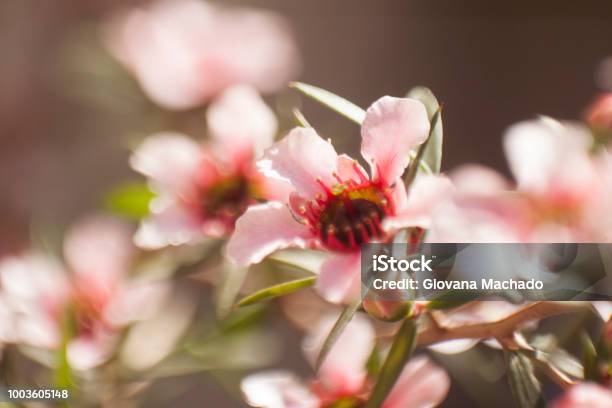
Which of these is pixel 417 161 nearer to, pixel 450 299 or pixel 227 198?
pixel 450 299

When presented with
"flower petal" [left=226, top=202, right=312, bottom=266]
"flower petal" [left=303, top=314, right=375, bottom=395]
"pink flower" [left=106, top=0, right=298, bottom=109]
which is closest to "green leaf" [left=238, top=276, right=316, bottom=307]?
"flower petal" [left=226, top=202, right=312, bottom=266]

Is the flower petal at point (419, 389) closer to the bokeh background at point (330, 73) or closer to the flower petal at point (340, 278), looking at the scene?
the flower petal at point (340, 278)

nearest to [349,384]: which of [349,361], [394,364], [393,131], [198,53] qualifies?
[349,361]

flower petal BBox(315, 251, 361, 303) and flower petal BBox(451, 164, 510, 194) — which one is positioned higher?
flower petal BBox(315, 251, 361, 303)

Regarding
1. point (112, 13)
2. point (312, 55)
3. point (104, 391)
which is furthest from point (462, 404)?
point (112, 13)

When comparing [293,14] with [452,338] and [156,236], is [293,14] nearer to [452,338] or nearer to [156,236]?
[156,236]

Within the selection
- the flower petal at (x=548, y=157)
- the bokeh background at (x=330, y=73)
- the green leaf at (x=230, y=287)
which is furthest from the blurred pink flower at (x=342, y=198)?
the bokeh background at (x=330, y=73)

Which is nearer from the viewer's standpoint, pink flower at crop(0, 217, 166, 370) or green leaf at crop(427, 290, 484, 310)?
green leaf at crop(427, 290, 484, 310)

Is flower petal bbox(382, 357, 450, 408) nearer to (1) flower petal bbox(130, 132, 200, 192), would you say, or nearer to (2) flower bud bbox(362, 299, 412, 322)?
(2) flower bud bbox(362, 299, 412, 322)
